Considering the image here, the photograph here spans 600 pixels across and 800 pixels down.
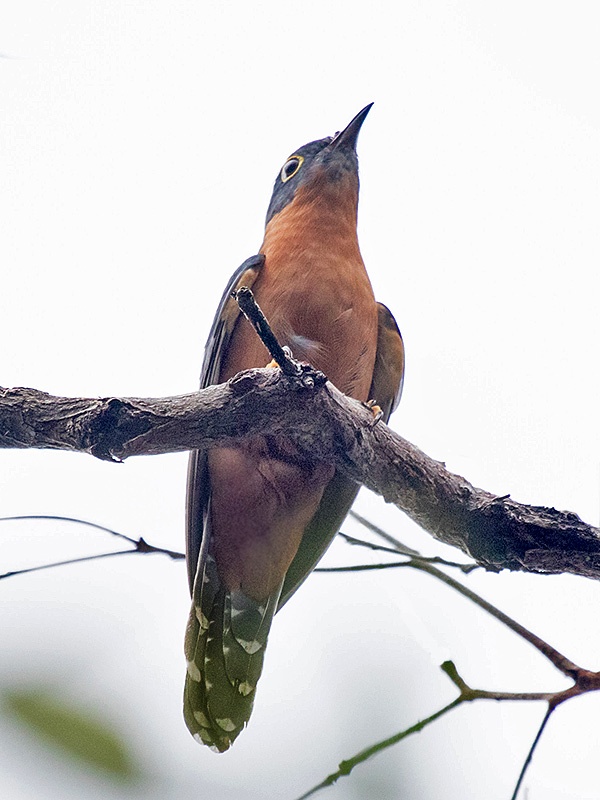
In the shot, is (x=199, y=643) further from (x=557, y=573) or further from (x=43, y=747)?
(x=43, y=747)

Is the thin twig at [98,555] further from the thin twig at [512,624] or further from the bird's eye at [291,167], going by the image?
the bird's eye at [291,167]

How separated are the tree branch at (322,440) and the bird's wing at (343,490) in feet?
2.84

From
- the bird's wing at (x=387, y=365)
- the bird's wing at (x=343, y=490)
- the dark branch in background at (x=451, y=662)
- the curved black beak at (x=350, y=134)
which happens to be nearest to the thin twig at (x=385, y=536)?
the dark branch in background at (x=451, y=662)

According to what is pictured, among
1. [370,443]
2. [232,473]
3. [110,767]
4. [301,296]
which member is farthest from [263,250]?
[110,767]

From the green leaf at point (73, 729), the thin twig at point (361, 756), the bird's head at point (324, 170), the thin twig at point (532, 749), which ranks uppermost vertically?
the bird's head at point (324, 170)

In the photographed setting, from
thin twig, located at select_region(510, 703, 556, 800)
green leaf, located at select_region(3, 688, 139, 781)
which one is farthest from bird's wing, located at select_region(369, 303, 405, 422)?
green leaf, located at select_region(3, 688, 139, 781)

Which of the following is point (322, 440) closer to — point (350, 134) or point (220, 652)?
point (220, 652)

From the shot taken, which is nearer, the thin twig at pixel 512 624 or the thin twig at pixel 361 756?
the thin twig at pixel 361 756

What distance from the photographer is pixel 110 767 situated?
1219mm

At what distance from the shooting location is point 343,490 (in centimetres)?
425

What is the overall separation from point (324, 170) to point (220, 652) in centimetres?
276

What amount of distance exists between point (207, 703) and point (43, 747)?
9.59 ft

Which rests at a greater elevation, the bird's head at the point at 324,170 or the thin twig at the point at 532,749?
the bird's head at the point at 324,170

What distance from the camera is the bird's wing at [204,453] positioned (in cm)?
414
